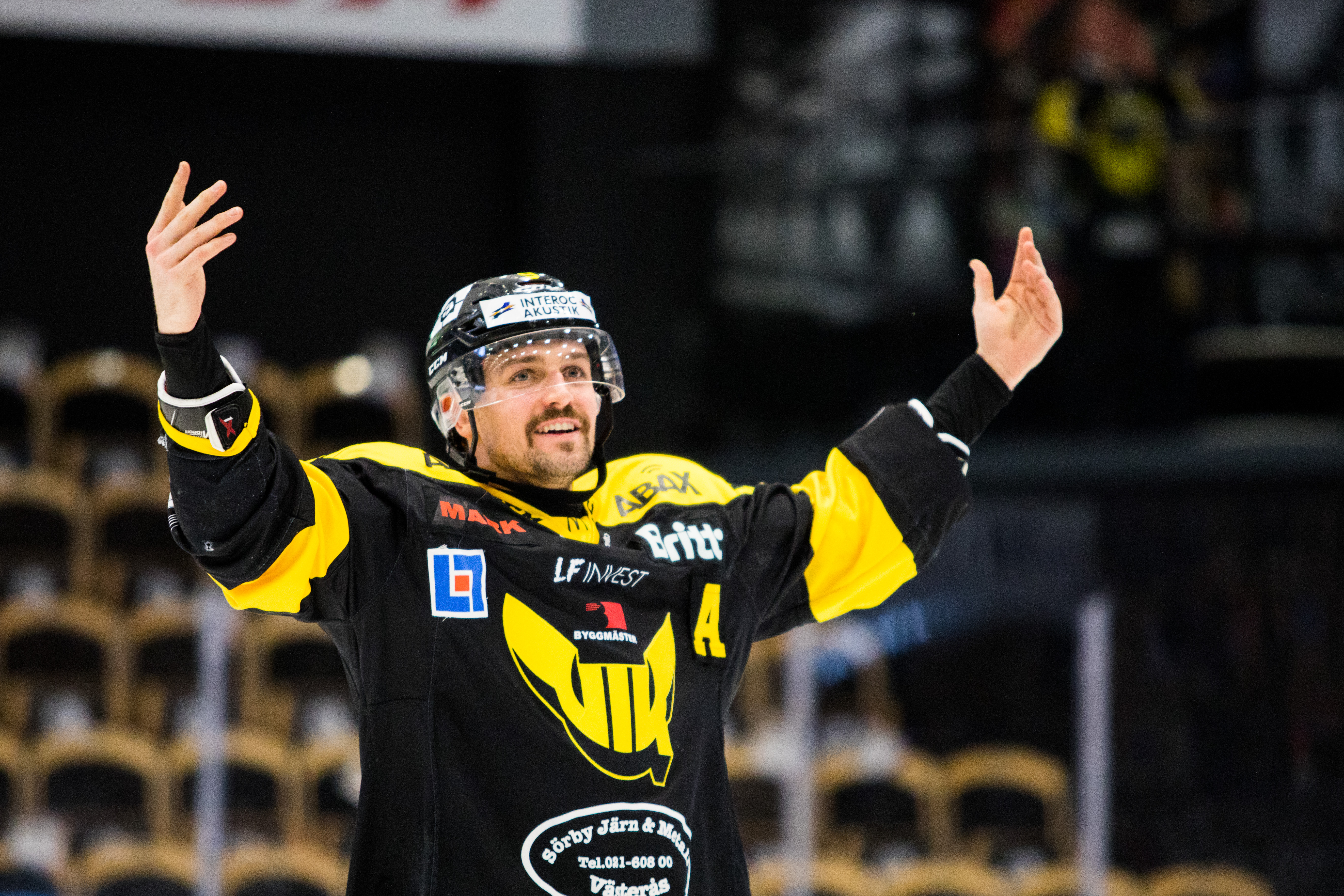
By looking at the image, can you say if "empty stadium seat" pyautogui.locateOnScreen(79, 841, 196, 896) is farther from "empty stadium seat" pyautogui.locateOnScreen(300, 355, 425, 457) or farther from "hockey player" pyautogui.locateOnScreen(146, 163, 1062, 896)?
"hockey player" pyautogui.locateOnScreen(146, 163, 1062, 896)

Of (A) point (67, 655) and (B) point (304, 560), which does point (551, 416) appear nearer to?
(B) point (304, 560)

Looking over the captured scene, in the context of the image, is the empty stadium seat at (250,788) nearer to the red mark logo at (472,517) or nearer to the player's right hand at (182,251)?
the red mark logo at (472,517)

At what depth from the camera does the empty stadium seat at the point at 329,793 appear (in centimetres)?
535

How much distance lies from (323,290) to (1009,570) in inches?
144

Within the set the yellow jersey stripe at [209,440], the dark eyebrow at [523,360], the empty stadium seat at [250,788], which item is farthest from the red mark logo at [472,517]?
the empty stadium seat at [250,788]

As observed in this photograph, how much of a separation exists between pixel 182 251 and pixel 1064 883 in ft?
12.9

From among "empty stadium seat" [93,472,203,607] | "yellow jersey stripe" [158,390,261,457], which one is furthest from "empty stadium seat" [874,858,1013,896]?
"yellow jersey stripe" [158,390,261,457]

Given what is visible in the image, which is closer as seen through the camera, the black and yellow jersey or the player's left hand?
the black and yellow jersey

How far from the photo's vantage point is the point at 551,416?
2.34 metres

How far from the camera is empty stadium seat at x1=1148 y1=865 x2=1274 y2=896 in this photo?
5.19m

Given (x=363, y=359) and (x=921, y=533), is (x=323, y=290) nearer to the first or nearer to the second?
(x=363, y=359)

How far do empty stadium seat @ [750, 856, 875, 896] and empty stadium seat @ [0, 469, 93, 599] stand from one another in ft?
9.84

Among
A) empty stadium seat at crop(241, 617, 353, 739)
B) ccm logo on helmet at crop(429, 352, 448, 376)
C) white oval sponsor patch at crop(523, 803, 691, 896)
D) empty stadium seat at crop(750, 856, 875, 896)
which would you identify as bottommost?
empty stadium seat at crop(750, 856, 875, 896)

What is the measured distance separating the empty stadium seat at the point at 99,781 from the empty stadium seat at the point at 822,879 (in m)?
1.99
